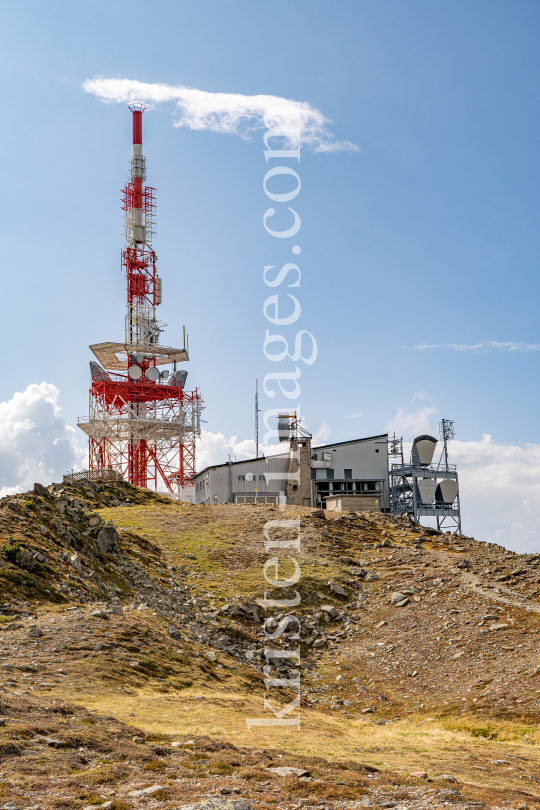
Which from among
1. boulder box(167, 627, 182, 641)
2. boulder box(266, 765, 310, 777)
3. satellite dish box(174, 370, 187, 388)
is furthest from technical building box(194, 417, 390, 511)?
boulder box(266, 765, 310, 777)

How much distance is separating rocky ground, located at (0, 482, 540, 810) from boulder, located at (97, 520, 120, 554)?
0.36 ft

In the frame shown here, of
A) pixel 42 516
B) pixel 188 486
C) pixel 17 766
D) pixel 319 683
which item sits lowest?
pixel 319 683

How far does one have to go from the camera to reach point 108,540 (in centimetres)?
3312

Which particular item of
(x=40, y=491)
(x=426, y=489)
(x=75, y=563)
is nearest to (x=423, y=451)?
(x=426, y=489)

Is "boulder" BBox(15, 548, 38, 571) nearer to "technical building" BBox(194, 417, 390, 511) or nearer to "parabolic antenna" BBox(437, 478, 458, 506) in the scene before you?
"technical building" BBox(194, 417, 390, 511)

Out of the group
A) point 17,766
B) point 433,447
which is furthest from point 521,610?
point 433,447

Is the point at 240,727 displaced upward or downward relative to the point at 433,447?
downward

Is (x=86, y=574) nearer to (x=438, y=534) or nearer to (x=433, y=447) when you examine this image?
(x=438, y=534)

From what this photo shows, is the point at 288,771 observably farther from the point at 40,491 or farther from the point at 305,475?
the point at 305,475

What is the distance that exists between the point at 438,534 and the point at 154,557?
22303 mm

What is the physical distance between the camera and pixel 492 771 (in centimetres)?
1498

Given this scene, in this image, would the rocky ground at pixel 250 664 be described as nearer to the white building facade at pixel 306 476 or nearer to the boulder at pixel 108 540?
the boulder at pixel 108 540

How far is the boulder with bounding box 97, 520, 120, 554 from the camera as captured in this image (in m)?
32.7

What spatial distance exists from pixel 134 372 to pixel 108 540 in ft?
142
